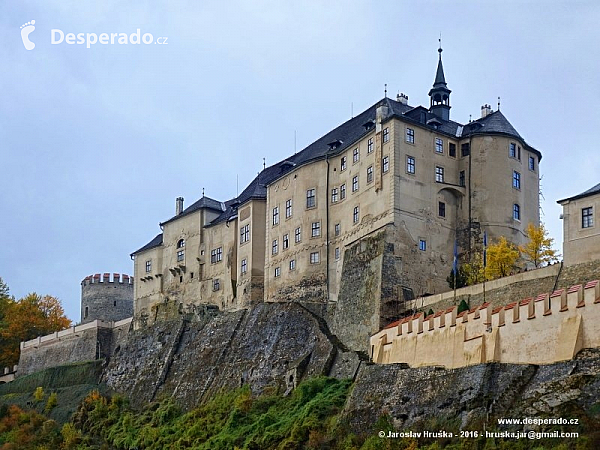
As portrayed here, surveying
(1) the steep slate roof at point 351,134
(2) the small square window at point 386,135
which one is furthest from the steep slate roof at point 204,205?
(2) the small square window at point 386,135

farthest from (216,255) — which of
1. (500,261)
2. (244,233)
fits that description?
(500,261)

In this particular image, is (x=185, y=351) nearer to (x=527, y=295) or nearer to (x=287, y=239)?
(x=287, y=239)

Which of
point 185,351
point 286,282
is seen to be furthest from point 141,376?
point 286,282

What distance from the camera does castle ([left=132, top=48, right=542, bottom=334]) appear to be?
69562 millimetres

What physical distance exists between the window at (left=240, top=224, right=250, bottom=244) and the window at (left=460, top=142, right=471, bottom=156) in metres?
18.4

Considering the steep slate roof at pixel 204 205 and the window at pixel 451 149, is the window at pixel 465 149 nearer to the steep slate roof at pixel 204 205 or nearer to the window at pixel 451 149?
the window at pixel 451 149

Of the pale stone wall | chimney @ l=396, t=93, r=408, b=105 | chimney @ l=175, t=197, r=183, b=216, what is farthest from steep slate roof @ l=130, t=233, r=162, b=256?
the pale stone wall

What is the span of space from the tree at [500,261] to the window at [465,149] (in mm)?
6825

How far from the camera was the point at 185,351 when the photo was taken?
80812 millimetres

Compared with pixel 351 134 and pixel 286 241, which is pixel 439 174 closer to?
pixel 351 134

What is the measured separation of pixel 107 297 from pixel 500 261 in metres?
53.0

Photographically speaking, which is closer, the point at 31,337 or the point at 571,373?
the point at 571,373

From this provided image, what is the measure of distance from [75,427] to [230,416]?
1674cm

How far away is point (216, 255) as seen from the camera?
89.3 m
